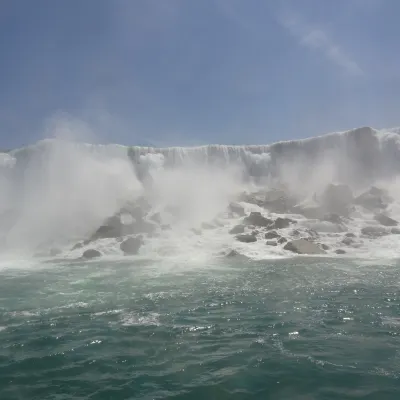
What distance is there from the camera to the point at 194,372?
6.86m

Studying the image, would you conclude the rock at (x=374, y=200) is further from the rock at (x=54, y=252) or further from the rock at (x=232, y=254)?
the rock at (x=54, y=252)

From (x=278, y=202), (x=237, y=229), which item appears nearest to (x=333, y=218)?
(x=278, y=202)

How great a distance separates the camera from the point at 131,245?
2459 cm

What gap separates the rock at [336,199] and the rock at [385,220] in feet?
9.42

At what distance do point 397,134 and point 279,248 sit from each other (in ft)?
85.0

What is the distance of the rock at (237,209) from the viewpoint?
106ft

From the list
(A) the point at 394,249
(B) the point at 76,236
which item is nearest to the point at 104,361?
(A) the point at 394,249

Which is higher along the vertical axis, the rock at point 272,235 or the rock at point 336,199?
the rock at point 336,199

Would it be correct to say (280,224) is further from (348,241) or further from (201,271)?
(201,271)

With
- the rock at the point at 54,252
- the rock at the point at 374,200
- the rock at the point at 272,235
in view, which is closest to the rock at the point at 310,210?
the rock at the point at 374,200

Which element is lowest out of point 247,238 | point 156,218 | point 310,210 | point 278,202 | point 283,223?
point 247,238

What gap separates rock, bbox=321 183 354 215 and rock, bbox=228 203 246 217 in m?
6.33

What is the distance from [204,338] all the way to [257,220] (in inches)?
815

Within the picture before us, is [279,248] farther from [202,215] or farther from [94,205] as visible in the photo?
[94,205]
